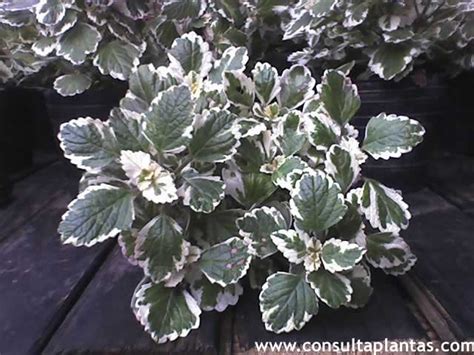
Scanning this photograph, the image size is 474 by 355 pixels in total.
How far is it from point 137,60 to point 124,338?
1.33ft

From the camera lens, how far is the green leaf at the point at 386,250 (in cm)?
46

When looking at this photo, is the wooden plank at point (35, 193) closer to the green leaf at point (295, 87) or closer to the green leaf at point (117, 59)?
the green leaf at point (117, 59)

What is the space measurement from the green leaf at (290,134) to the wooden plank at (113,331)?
0.16 meters

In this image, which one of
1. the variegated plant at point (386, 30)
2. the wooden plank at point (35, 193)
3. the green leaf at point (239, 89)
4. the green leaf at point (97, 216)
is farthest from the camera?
the wooden plank at point (35, 193)

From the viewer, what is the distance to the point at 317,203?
0.40 m

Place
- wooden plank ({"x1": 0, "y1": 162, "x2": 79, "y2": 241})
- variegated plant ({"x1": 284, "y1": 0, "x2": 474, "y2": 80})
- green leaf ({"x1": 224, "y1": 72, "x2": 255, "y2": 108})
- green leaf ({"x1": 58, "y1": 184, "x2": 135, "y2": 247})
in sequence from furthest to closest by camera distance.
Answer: wooden plank ({"x1": 0, "y1": 162, "x2": 79, "y2": 241}) → variegated plant ({"x1": 284, "y1": 0, "x2": 474, "y2": 80}) → green leaf ({"x1": 224, "y1": 72, "x2": 255, "y2": 108}) → green leaf ({"x1": 58, "y1": 184, "x2": 135, "y2": 247})

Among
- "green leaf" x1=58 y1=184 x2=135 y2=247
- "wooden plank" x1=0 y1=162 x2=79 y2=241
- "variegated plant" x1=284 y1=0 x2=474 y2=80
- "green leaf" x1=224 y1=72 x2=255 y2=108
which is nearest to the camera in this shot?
"green leaf" x1=58 y1=184 x2=135 y2=247

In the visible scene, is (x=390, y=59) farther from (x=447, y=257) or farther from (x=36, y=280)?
(x=36, y=280)

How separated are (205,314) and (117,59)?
1.27ft

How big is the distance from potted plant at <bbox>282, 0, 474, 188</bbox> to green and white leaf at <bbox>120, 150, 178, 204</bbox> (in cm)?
33

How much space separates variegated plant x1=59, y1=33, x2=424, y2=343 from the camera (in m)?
0.39

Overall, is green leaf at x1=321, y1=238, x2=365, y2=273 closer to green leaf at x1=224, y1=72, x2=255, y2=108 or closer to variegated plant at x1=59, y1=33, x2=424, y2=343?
variegated plant at x1=59, y1=33, x2=424, y2=343

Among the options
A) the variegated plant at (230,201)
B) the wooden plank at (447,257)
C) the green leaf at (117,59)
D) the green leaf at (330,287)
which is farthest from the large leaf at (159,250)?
the green leaf at (117,59)

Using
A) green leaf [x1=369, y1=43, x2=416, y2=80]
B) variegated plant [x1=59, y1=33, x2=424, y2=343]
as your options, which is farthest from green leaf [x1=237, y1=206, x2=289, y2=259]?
green leaf [x1=369, y1=43, x2=416, y2=80]
